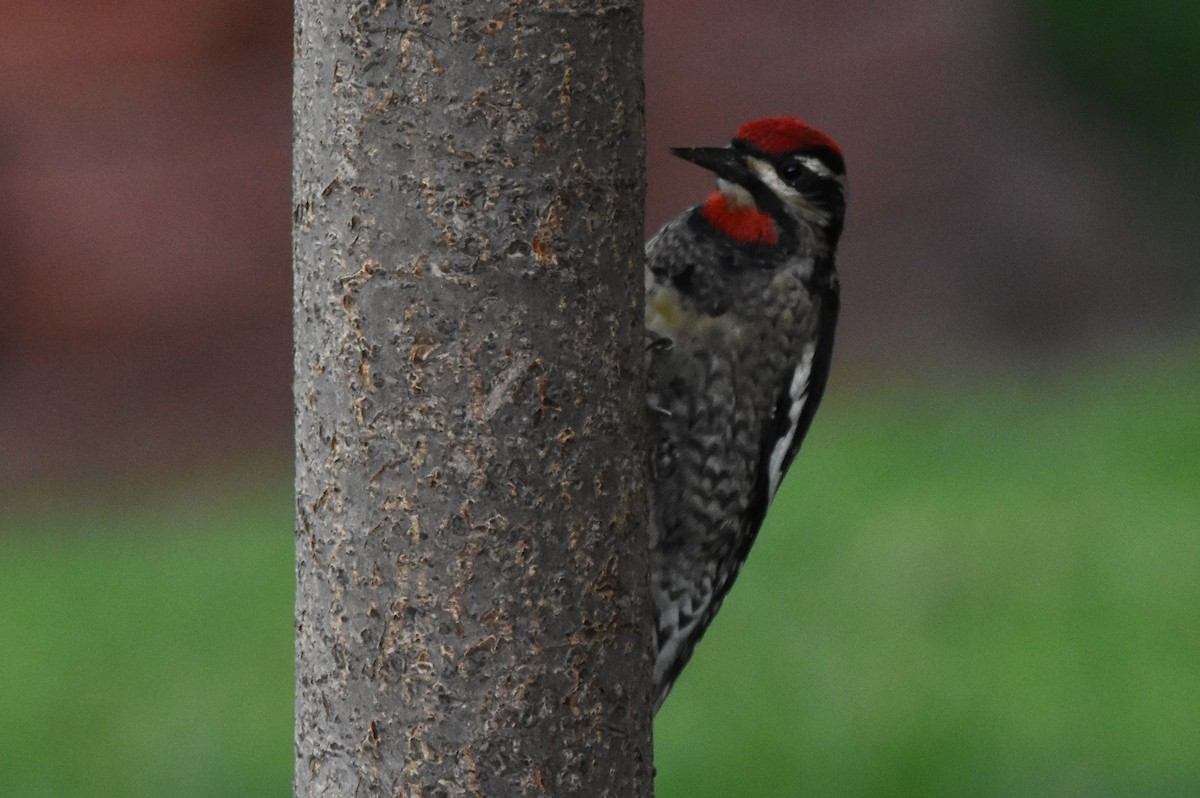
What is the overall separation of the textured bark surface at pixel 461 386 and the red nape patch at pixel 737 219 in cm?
112

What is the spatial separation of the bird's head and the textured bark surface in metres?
1.08

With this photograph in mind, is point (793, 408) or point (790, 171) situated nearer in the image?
point (790, 171)

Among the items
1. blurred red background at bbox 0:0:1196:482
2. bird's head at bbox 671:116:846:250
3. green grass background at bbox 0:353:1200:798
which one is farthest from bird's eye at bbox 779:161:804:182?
blurred red background at bbox 0:0:1196:482

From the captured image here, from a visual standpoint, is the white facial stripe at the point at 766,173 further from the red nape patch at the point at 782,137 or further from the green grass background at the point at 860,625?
the green grass background at the point at 860,625

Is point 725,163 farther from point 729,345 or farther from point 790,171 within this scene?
point 729,345

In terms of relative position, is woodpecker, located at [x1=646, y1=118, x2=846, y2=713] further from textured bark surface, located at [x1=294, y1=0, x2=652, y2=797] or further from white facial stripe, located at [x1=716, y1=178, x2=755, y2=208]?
textured bark surface, located at [x1=294, y1=0, x2=652, y2=797]

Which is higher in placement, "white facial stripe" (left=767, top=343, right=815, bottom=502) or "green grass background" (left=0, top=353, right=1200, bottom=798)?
"white facial stripe" (left=767, top=343, right=815, bottom=502)

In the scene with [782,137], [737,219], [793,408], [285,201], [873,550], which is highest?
[782,137]

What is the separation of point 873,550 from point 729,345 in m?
3.64

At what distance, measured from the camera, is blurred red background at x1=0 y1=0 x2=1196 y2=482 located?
29.3ft

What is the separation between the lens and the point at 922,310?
921 centimetres

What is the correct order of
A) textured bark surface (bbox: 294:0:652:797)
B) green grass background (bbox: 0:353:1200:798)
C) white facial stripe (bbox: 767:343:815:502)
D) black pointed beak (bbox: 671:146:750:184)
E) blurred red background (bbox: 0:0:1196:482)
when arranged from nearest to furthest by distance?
1. textured bark surface (bbox: 294:0:652:797)
2. black pointed beak (bbox: 671:146:750:184)
3. white facial stripe (bbox: 767:343:815:502)
4. green grass background (bbox: 0:353:1200:798)
5. blurred red background (bbox: 0:0:1196:482)

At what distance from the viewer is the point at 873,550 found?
6488mm

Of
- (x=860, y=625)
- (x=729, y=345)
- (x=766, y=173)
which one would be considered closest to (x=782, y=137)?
(x=766, y=173)
